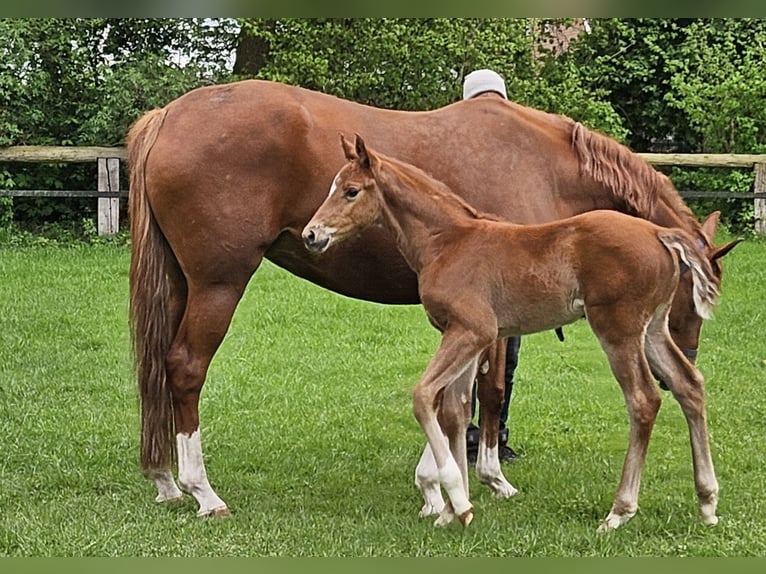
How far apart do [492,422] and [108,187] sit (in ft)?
29.8

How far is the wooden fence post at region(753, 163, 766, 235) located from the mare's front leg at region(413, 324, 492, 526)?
9.92 meters

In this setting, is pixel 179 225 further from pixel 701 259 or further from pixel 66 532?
pixel 701 259

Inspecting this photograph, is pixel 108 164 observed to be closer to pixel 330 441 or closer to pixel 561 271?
pixel 330 441

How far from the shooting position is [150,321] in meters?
4.38

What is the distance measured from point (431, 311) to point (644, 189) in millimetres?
1448

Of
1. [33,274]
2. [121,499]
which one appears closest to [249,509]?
[121,499]

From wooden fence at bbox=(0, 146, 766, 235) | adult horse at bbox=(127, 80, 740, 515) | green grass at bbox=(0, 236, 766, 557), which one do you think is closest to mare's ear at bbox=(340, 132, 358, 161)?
adult horse at bbox=(127, 80, 740, 515)

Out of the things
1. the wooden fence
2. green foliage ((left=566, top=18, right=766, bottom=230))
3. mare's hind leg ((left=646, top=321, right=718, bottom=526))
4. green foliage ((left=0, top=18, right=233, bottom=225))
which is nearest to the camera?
mare's hind leg ((left=646, top=321, right=718, bottom=526))

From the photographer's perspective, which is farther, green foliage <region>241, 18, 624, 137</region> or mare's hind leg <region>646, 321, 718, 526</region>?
green foliage <region>241, 18, 624, 137</region>

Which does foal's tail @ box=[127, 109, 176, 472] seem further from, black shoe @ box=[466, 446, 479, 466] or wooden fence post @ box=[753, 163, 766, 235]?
wooden fence post @ box=[753, 163, 766, 235]

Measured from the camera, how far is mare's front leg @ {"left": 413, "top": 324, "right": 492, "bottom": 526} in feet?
12.1

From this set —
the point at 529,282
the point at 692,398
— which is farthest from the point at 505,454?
the point at 529,282

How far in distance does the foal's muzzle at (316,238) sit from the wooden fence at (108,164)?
30.0 ft

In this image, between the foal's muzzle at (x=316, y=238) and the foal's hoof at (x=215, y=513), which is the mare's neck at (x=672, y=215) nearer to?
the foal's muzzle at (x=316, y=238)
